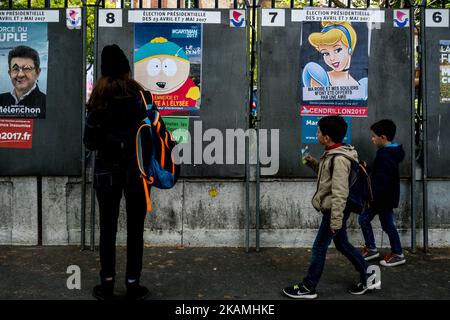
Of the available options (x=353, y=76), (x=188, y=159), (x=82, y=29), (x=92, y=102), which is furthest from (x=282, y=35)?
(x=92, y=102)

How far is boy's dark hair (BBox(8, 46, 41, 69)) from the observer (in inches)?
225

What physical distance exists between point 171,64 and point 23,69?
1.66 m

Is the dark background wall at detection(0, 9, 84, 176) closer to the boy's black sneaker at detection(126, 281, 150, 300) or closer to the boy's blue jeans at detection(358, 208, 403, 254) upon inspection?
the boy's black sneaker at detection(126, 281, 150, 300)

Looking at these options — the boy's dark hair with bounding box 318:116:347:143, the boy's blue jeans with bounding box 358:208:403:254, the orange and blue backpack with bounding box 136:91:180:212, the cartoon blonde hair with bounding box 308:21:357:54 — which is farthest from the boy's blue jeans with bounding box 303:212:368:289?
the cartoon blonde hair with bounding box 308:21:357:54

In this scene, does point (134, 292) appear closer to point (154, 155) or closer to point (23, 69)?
point (154, 155)

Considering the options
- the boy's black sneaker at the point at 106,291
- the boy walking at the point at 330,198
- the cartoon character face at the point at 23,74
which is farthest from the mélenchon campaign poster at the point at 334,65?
the cartoon character face at the point at 23,74

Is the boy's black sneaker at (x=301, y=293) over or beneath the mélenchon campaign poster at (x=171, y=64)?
beneath

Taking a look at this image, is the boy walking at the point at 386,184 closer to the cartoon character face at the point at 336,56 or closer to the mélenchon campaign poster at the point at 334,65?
the mélenchon campaign poster at the point at 334,65

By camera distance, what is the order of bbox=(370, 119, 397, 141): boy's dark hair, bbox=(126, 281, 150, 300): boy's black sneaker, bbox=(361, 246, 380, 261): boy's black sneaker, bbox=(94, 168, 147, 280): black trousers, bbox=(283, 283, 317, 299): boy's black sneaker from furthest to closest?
1. bbox=(361, 246, 380, 261): boy's black sneaker
2. bbox=(370, 119, 397, 141): boy's dark hair
3. bbox=(283, 283, 317, 299): boy's black sneaker
4. bbox=(126, 281, 150, 300): boy's black sneaker
5. bbox=(94, 168, 147, 280): black trousers

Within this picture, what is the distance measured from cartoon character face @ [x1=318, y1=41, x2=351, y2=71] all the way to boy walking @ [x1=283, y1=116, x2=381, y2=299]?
1801 millimetres

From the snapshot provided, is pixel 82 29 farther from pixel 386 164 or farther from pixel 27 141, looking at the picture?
pixel 386 164

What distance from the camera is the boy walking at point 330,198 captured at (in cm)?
394

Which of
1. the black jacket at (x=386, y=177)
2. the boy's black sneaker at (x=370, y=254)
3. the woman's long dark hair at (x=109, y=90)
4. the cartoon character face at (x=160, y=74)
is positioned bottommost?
the boy's black sneaker at (x=370, y=254)

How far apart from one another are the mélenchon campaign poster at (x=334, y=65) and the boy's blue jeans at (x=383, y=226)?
114cm
